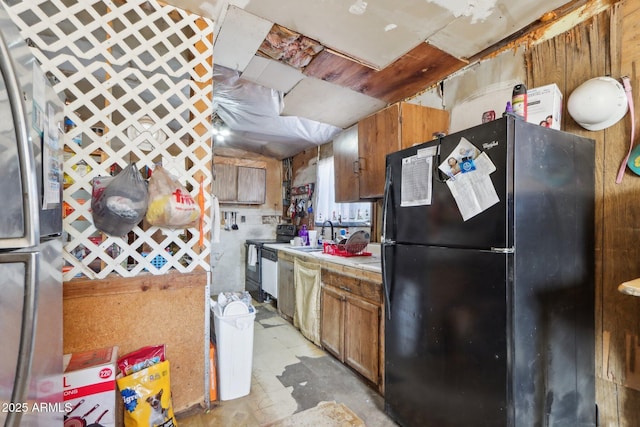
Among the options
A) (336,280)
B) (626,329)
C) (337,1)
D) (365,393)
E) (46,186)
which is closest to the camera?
(46,186)

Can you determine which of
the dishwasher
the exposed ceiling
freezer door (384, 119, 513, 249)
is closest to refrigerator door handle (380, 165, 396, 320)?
freezer door (384, 119, 513, 249)

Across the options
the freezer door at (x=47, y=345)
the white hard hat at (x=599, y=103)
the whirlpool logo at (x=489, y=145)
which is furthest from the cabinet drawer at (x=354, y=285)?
the freezer door at (x=47, y=345)

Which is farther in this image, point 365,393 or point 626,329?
point 365,393

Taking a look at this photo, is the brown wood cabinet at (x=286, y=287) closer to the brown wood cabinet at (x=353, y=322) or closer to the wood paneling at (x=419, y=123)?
the brown wood cabinet at (x=353, y=322)

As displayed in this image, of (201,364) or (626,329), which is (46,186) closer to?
(201,364)

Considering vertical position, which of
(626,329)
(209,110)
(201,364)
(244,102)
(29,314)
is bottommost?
(201,364)

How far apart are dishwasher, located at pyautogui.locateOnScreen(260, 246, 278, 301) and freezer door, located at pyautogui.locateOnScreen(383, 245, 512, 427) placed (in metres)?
2.10

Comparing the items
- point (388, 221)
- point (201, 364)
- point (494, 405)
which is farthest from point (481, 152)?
point (201, 364)

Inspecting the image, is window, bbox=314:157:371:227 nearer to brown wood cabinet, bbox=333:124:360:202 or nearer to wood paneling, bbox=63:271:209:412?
brown wood cabinet, bbox=333:124:360:202

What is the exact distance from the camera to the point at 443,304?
57.3 inches

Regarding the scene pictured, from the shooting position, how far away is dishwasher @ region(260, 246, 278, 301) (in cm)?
369

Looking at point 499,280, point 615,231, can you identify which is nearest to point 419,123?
point 615,231

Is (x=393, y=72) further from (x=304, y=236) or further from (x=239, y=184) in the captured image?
(x=239, y=184)

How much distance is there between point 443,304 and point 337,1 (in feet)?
5.81
